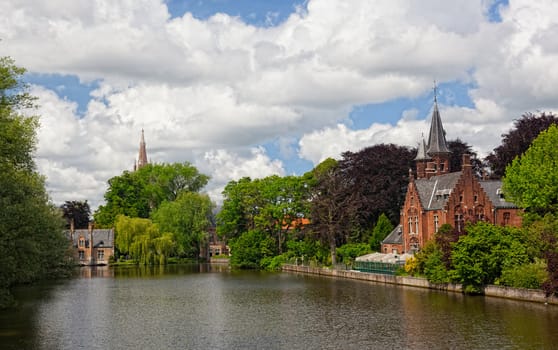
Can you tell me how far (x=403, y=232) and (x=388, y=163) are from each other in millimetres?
10827

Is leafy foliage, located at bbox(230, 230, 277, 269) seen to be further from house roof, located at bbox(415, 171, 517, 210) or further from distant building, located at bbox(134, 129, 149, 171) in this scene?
distant building, located at bbox(134, 129, 149, 171)

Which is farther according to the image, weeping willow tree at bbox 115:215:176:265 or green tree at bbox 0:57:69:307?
weeping willow tree at bbox 115:215:176:265

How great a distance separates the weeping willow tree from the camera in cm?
8119

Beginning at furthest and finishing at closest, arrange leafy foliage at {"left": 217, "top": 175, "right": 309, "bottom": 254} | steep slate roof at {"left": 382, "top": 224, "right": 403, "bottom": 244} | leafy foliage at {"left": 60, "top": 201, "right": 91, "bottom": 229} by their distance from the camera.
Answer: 1. leafy foliage at {"left": 60, "top": 201, "right": 91, "bottom": 229}
2. leafy foliage at {"left": 217, "top": 175, "right": 309, "bottom": 254}
3. steep slate roof at {"left": 382, "top": 224, "right": 403, "bottom": 244}

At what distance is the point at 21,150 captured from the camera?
2881 centimetres

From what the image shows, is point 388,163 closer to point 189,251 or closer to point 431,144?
point 431,144

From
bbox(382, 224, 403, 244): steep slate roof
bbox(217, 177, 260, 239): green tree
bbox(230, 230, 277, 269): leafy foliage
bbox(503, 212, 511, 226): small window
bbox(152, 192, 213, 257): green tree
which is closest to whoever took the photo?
bbox(503, 212, 511, 226): small window

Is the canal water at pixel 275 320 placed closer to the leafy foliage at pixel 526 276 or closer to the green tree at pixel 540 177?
the leafy foliage at pixel 526 276

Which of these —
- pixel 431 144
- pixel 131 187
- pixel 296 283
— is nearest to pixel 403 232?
pixel 431 144

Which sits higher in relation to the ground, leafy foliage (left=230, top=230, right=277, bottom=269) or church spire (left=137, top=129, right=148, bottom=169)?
church spire (left=137, top=129, right=148, bottom=169)

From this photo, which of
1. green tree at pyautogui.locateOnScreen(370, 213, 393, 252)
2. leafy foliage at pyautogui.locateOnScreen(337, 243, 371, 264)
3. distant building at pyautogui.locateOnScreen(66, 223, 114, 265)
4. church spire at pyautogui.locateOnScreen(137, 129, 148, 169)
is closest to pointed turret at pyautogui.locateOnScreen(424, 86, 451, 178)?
green tree at pyautogui.locateOnScreen(370, 213, 393, 252)

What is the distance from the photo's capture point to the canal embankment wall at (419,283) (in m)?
33.3

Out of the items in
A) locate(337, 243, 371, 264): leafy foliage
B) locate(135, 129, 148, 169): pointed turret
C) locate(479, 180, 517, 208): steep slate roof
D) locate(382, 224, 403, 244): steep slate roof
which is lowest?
locate(337, 243, 371, 264): leafy foliage

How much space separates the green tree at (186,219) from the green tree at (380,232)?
99.0ft
